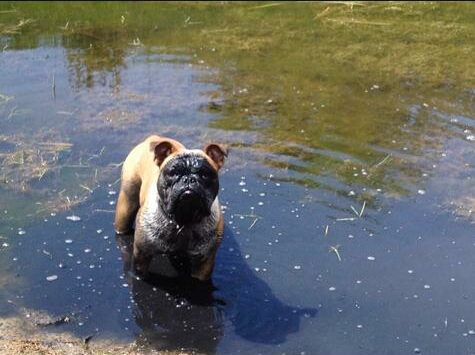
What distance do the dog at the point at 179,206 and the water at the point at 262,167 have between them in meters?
0.52

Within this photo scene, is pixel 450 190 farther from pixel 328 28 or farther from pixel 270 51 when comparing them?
pixel 328 28

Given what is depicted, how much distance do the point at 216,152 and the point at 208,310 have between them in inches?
57.2

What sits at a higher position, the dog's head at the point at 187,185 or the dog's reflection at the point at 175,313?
the dog's head at the point at 187,185

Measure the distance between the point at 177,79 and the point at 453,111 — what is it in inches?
176

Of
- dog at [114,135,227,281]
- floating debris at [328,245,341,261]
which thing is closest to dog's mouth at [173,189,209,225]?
dog at [114,135,227,281]

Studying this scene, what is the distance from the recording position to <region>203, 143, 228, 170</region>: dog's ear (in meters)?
6.71

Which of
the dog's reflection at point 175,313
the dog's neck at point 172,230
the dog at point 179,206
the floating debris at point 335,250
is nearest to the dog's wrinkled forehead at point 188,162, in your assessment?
the dog at point 179,206

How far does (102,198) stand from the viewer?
8.91 m

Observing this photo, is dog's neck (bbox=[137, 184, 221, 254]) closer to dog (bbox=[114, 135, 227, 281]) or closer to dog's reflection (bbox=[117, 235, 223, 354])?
dog (bbox=[114, 135, 227, 281])

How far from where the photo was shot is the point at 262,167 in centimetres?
981

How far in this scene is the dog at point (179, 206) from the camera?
249 inches

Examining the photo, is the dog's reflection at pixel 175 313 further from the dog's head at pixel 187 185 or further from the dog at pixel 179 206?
the dog's head at pixel 187 185

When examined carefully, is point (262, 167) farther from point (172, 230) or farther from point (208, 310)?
point (172, 230)

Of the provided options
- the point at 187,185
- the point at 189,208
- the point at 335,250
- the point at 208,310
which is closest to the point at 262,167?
the point at 335,250
